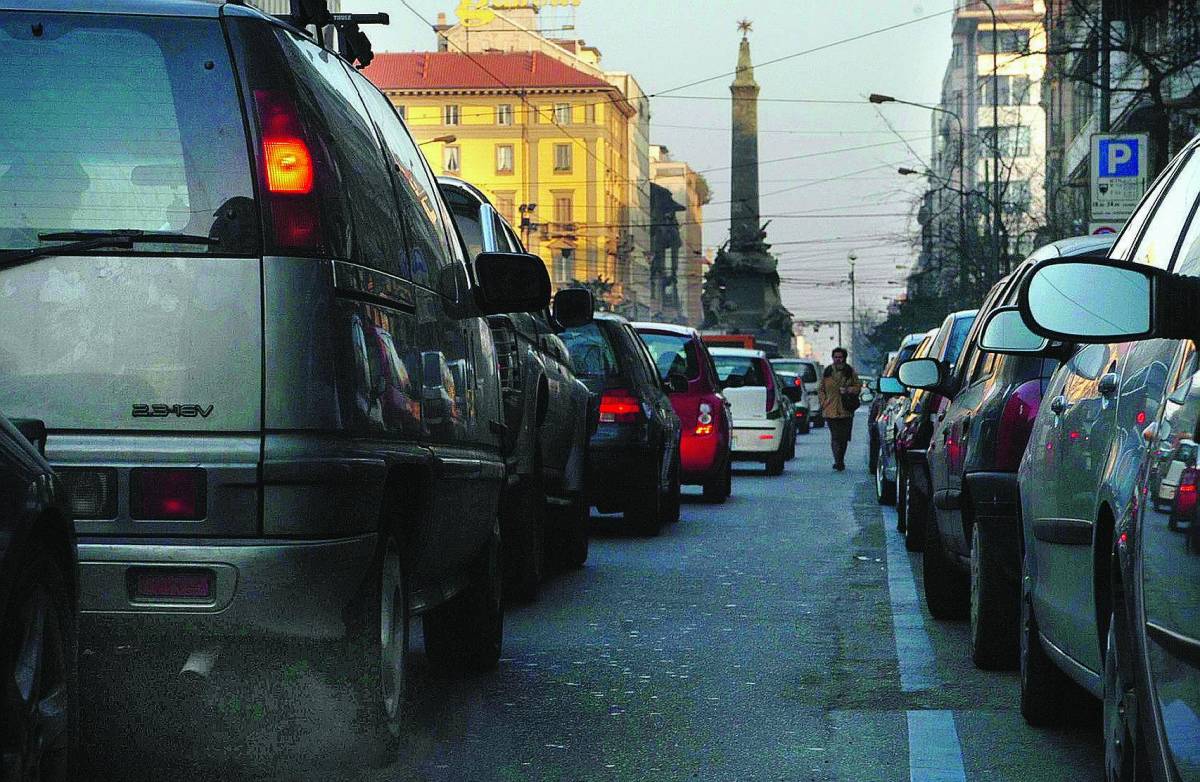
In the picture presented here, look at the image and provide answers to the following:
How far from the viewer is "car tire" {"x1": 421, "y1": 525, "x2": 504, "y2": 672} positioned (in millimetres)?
7434

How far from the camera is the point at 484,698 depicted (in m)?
7.19

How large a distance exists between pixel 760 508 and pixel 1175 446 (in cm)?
1501

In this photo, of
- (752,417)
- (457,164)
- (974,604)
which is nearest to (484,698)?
(974,604)

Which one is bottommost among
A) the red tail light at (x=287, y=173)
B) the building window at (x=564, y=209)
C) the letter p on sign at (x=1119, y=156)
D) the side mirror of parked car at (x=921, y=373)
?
the side mirror of parked car at (x=921, y=373)

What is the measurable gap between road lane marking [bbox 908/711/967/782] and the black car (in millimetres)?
2623

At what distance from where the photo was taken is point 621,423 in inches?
567

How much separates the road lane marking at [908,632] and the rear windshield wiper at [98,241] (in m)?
3.76

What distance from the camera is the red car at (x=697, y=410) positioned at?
1897cm

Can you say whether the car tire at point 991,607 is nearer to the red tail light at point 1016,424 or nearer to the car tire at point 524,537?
the red tail light at point 1016,424

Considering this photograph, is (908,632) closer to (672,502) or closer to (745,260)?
(672,502)

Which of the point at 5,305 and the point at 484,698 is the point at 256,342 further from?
the point at 484,698

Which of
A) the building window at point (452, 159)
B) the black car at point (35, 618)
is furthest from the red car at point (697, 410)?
the building window at point (452, 159)

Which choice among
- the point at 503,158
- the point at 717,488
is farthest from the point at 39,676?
the point at 503,158

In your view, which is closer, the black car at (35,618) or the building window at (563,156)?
the black car at (35,618)
